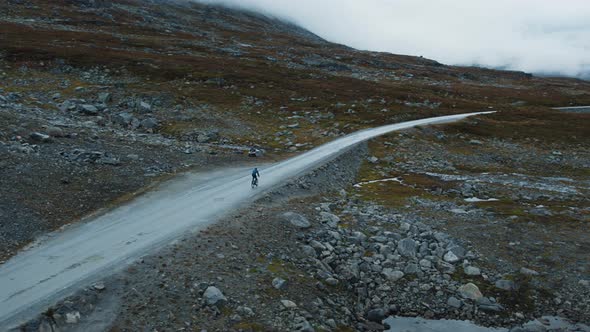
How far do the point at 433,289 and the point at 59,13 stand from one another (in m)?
142

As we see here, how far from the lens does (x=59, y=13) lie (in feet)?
411

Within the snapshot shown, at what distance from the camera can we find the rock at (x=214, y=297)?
16.2 metres

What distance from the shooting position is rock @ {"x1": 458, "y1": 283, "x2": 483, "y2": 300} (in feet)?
65.6

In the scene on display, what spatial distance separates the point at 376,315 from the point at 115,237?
13561 millimetres

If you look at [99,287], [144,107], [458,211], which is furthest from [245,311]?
[144,107]

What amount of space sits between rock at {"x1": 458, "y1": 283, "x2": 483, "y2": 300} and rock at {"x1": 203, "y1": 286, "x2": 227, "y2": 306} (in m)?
11.7

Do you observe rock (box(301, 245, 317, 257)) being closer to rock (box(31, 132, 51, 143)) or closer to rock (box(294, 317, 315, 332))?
rock (box(294, 317, 315, 332))

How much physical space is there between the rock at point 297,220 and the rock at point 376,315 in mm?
6665

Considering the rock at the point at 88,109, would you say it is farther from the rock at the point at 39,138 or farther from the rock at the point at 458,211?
the rock at the point at 458,211

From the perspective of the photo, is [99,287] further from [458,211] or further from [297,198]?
[458,211]

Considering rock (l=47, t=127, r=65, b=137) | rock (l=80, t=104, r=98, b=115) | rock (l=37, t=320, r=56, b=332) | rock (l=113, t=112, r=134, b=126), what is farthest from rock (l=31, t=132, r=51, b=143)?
rock (l=37, t=320, r=56, b=332)

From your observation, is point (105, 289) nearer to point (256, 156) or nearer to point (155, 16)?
point (256, 156)

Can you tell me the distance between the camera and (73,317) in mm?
14391

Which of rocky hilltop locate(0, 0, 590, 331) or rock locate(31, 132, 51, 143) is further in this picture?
rock locate(31, 132, 51, 143)
